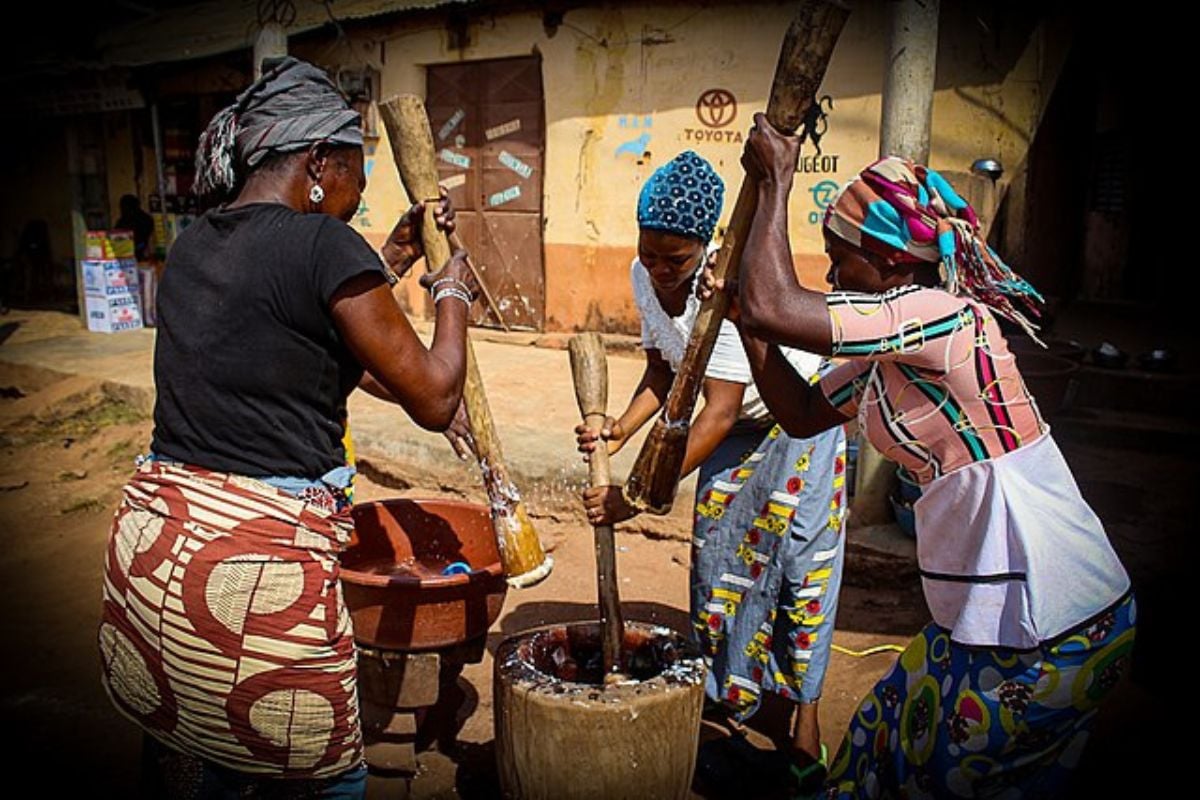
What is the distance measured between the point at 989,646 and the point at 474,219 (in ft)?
26.6

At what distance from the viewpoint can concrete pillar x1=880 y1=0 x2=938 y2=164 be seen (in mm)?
3729

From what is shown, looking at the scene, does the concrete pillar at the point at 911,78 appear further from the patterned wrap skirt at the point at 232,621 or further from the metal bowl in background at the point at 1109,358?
the metal bowl in background at the point at 1109,358

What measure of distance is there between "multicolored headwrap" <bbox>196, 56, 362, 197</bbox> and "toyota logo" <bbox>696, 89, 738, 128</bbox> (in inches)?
250

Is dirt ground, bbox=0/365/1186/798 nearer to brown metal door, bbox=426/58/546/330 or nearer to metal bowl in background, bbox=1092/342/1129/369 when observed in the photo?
metal bowl in background, bbox=1092/342/1129/369

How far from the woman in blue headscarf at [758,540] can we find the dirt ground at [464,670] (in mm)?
298

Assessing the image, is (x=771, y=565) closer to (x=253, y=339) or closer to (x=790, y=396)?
(x=790, y=396)

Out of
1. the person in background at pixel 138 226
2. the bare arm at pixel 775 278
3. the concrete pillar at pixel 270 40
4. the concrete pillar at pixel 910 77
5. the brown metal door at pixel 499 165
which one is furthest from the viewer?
the person in background at pixel 138 226

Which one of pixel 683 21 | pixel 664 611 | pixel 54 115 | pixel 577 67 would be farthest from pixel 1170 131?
pixel 54 115

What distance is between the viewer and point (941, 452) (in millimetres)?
1784

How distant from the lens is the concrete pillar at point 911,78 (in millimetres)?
3729

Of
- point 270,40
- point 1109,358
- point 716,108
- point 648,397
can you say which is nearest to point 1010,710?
point 648,397

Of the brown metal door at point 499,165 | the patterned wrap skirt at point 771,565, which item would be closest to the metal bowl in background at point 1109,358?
the patterned wrap skirt at point 771,565

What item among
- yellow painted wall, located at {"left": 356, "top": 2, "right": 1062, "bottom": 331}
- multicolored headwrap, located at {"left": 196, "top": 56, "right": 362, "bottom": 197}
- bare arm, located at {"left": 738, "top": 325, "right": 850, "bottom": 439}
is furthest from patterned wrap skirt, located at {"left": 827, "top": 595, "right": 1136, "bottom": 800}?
yellow painted wall, located at {"left": 356, "top": 2, "right": 1062, "bottom": 331}

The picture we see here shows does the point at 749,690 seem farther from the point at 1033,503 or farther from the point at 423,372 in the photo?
the point at 423,372
